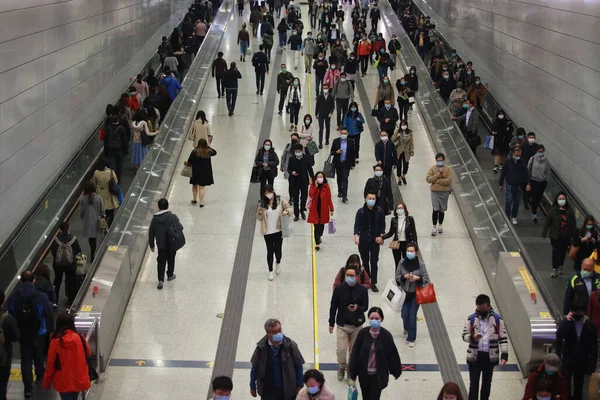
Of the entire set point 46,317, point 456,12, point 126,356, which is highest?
point 456,12

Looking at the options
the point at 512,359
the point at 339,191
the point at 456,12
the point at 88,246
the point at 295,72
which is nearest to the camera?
the point at 512,359

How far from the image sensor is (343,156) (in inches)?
651

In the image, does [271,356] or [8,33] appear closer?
[271,356]

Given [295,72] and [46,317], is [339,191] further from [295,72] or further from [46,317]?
[295,72]

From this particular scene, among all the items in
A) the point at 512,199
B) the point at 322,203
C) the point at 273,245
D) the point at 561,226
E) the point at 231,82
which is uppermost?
the point at 231,82

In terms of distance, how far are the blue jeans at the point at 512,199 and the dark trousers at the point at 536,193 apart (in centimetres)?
A: 25

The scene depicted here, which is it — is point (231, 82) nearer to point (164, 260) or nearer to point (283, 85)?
point (283, 85)

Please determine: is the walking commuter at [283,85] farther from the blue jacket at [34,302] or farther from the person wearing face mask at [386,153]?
the blue jacket at [34,302]

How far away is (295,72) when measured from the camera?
28.8 metres

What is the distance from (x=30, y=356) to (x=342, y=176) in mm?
7811

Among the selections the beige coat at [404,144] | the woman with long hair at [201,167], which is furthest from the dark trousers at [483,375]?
the beige coat at [404,144]

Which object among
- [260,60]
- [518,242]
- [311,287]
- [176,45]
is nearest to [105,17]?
[260,60]

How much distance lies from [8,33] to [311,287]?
5.76 meters

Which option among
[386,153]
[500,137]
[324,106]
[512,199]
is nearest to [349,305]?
[386,153]
